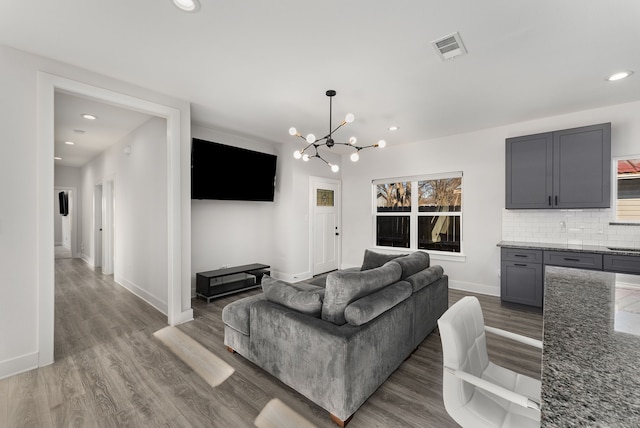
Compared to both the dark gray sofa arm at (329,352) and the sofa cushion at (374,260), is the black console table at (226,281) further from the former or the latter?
the dark gray sofa arm at (329,352)

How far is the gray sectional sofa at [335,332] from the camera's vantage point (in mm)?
1804

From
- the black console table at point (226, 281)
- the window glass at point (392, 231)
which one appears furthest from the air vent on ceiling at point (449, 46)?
the black console table at point (226, 281)

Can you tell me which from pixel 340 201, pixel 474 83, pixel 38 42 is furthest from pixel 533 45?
pixel 340 201

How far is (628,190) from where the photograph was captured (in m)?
3.58

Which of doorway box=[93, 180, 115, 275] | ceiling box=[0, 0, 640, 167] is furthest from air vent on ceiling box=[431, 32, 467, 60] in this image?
doorway box=[93, 180, 115, 275]

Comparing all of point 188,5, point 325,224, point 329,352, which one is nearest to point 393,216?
point 325,224

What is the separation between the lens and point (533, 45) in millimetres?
2297

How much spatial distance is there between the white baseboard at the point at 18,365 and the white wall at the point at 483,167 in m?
5.42

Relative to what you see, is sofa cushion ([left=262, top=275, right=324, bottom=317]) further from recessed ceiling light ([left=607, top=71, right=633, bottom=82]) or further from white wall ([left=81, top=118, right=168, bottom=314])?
recessed ceiling light ([left=607, top=71, right=633, bottom=82])

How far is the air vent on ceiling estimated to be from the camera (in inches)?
86.2

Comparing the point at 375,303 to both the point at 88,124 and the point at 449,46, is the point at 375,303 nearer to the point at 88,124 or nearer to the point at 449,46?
the point at 449,46

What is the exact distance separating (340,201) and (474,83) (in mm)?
3858

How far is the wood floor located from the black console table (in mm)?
888

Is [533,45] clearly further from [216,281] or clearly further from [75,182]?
[75,182]
